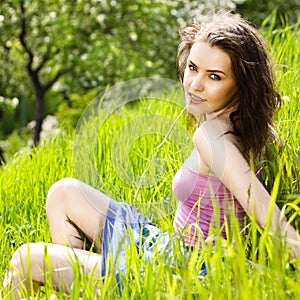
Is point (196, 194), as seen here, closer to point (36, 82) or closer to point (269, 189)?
point (269, 189)

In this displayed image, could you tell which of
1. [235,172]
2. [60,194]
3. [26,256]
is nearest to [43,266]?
[26,256]

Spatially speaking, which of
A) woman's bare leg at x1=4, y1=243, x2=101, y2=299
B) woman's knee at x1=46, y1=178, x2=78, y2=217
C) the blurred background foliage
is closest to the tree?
the blurred background foliage

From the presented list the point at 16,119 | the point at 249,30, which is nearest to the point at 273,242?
the point at 249,30

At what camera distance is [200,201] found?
2.10m

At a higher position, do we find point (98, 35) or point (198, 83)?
point (98, 35)

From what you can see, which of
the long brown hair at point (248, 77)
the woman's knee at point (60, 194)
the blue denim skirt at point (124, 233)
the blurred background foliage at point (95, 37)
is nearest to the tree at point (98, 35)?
the blurred background foliage at point (95, 37)

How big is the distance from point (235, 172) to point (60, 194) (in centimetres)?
72

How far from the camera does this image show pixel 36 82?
947 cm

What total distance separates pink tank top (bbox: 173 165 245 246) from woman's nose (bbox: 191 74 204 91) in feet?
0.82

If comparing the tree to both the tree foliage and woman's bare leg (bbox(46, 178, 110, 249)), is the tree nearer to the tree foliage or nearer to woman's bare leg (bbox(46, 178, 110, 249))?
the tree foliage

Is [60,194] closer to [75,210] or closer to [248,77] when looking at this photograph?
[75,210]

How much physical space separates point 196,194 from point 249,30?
534 mm

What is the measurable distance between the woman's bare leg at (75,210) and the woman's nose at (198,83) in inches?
21.9

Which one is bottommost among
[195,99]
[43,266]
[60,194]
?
[43,266]
